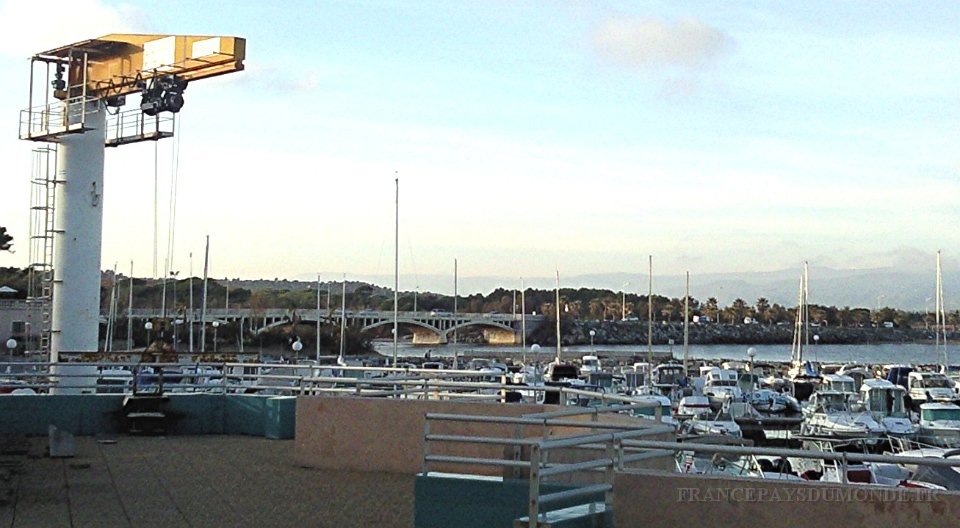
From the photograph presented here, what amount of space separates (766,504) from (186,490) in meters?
7.89

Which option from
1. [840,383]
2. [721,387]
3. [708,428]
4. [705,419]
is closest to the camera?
[708,428]

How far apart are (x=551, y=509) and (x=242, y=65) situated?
21.3m

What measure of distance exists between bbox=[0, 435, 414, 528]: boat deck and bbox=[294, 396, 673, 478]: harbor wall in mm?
306

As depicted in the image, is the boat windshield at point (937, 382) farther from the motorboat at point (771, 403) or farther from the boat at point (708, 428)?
the boat at point (708, 428)

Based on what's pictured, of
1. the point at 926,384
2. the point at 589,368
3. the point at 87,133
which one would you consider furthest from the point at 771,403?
the point at 87,133

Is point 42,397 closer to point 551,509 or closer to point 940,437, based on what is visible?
point 551,509

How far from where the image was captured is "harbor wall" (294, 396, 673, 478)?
16484 millimetres

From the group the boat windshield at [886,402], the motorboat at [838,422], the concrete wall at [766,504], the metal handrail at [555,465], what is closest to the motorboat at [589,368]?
the boat windshield at [886,402]

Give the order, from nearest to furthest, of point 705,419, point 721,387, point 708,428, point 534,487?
point 534,487
point 708,428
point 705,419
point 721,387

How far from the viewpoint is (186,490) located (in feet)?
50.1

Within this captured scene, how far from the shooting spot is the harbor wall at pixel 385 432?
16484mm

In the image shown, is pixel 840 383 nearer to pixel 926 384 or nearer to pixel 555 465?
pixel 926 384

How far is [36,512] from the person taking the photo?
1355 centimetres

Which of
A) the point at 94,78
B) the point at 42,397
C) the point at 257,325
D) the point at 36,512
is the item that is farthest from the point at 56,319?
the point at 257,325
